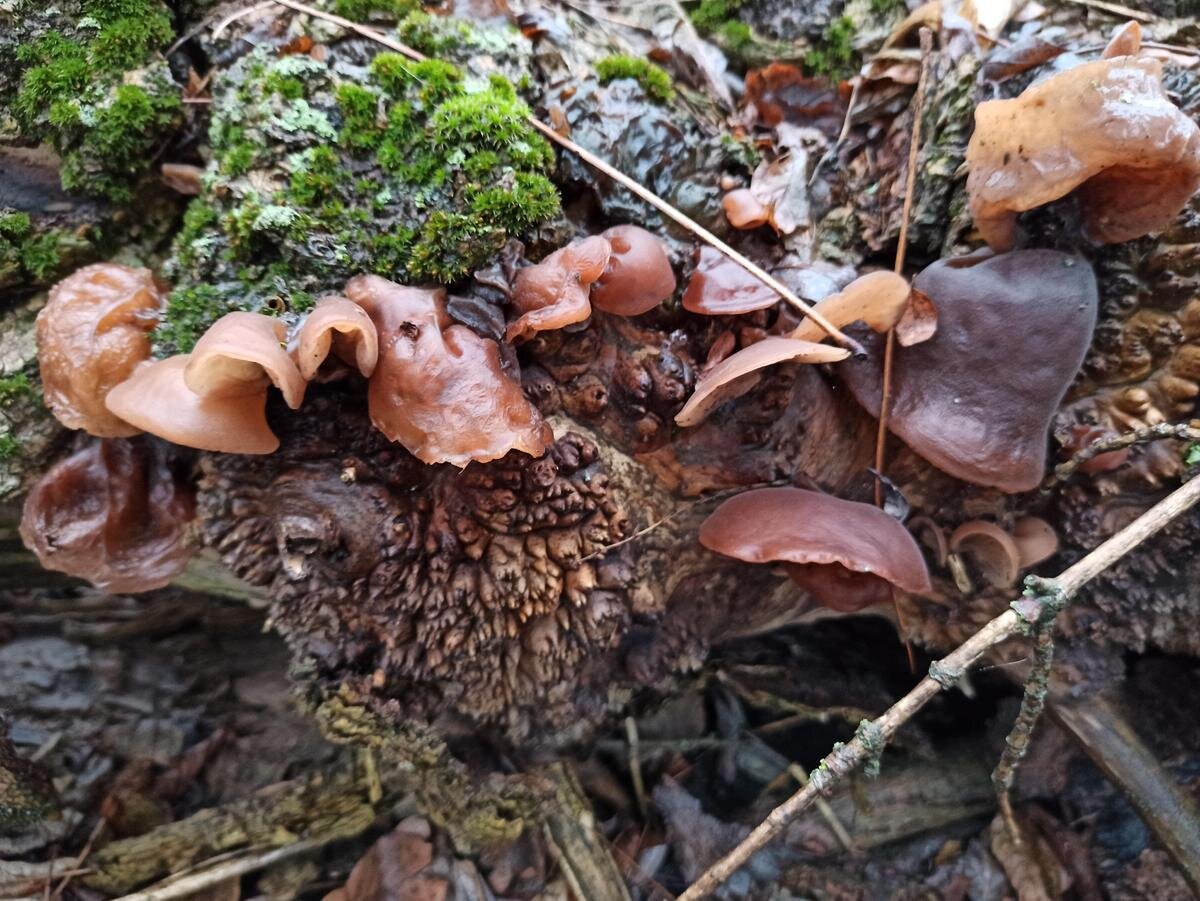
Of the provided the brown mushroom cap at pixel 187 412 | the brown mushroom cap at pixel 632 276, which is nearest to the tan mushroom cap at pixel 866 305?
the brown mushroom cap at pixel 632 276

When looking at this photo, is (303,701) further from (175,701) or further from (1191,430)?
(1191,430)

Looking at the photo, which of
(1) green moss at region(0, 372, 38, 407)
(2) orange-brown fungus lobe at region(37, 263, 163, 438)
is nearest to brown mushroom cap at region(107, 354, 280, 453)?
(2) orange-brown fungus lobe at region(37, 263, 163, 438)

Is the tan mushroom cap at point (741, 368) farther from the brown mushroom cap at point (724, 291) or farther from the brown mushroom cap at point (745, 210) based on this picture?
the brown mushroom cap at point (745, 210)

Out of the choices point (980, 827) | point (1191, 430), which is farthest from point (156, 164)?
point (980, 827)

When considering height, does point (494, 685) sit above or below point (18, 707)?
above

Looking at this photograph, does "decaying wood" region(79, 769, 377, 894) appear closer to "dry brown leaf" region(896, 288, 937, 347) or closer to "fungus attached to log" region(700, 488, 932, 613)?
"fungus attached to log" region(700, 488, 932, 613)

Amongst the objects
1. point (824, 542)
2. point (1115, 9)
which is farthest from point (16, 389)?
point (1115, 9)
